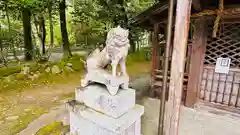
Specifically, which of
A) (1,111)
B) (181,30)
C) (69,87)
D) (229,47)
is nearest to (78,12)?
(69,87)

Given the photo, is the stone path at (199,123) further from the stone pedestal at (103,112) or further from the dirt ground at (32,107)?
the dirt ground at (32,107)

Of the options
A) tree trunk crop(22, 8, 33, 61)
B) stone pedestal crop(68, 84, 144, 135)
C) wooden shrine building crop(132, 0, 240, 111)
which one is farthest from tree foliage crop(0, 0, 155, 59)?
stone pedestal crop(68, 84, 144, 135)

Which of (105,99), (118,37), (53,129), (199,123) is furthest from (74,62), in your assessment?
(118,37)

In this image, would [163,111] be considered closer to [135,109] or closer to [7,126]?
[135,109]

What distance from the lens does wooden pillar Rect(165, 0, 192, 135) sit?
238cm

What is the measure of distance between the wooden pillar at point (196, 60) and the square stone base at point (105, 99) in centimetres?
256

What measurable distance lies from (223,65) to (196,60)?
2.07ft

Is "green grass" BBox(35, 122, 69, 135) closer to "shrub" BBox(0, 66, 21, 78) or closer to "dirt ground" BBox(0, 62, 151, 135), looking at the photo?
"dirt ground" BBox(0, 62, 151, 135)

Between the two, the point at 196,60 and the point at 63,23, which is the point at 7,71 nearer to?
the point at 63,23

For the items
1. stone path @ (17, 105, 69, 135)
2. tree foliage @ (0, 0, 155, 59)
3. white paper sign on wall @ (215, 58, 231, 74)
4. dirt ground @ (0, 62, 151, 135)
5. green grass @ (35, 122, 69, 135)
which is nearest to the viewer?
green grass @ (35, 122, 69, 135)

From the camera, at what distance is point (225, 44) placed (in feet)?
14.6

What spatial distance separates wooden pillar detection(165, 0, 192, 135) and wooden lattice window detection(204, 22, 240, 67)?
241 cm

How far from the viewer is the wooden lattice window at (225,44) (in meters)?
4.31

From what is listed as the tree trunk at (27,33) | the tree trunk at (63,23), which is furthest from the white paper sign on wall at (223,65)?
the tree trunk at (27,33)
